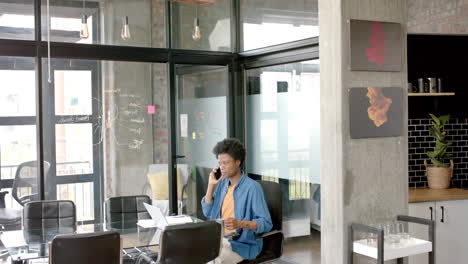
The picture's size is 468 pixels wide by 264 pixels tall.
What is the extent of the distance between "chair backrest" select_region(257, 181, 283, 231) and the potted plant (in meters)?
1.62

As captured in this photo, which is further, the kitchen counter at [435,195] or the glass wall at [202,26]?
the glass wall at [202,26]

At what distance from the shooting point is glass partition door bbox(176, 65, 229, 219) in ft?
22.8

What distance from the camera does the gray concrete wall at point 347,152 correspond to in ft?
14.1

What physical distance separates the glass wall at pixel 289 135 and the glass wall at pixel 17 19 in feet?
8.03

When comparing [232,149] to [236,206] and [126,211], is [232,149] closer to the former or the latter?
[236,206]

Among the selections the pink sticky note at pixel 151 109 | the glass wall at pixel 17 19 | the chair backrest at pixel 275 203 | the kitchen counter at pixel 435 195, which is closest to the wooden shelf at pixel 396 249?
the chair backrest at pixel 275 203

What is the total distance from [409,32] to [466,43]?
596 millimetres

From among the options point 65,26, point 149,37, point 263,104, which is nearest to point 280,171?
point 263,104

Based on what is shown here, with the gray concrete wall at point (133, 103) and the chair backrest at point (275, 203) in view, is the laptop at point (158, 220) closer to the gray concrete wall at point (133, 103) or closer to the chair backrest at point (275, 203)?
the chair backrest at point (275, 203)

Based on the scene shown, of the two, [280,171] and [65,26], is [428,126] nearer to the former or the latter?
[280,171]

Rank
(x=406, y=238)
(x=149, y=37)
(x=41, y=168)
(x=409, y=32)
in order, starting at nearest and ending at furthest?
(x=406, y=238) → (x=409, y=32) → (x=41, y=168) → (x=149, y=37)

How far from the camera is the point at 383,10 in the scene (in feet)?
14.7

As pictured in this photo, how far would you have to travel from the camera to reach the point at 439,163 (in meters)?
5.71

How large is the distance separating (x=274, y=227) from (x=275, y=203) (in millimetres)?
197
